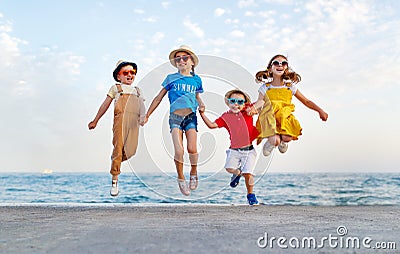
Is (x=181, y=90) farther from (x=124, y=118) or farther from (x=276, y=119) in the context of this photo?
(x=276, y=119)

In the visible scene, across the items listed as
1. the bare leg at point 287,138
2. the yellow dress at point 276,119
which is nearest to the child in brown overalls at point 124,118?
the yellow dress at point 276,119

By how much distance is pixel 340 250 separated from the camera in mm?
3018

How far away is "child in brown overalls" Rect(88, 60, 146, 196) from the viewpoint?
5.69 metres

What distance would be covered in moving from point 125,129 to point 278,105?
1987 millimetres

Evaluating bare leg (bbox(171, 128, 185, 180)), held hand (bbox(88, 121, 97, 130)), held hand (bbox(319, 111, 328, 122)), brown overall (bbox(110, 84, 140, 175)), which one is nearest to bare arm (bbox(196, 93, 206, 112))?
bare leg (bbox(171, 128, 185, 180))

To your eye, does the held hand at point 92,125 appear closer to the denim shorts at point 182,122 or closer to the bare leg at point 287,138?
the denim shorts at point 182,122

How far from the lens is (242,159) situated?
20.8 ft

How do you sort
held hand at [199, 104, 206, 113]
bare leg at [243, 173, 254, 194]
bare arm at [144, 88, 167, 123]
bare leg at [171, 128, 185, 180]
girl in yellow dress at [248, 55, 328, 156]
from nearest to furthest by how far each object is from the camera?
bare leg at [171, 128, 185, 180]
bare arm at [144, 88, 167, 123]
held hand at [199, 104, 206, 113]
girl in yellow dress at [248, 55, 328, 156]
bare leg at [243, 173, 254, 194]

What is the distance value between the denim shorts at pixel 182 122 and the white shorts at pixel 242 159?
88 centimetres

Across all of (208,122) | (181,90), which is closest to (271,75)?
(208,122)

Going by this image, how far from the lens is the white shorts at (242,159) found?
627cm

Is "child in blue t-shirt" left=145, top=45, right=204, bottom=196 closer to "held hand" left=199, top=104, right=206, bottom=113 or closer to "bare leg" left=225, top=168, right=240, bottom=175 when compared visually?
"held hand" left=199, top=104, right=206, bottom=113

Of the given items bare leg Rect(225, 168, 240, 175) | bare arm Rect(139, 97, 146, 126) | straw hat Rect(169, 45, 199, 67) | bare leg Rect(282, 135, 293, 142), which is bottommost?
bare leg Rect(225, 168, 240, 175)

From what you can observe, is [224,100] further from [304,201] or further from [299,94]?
[304,201]
